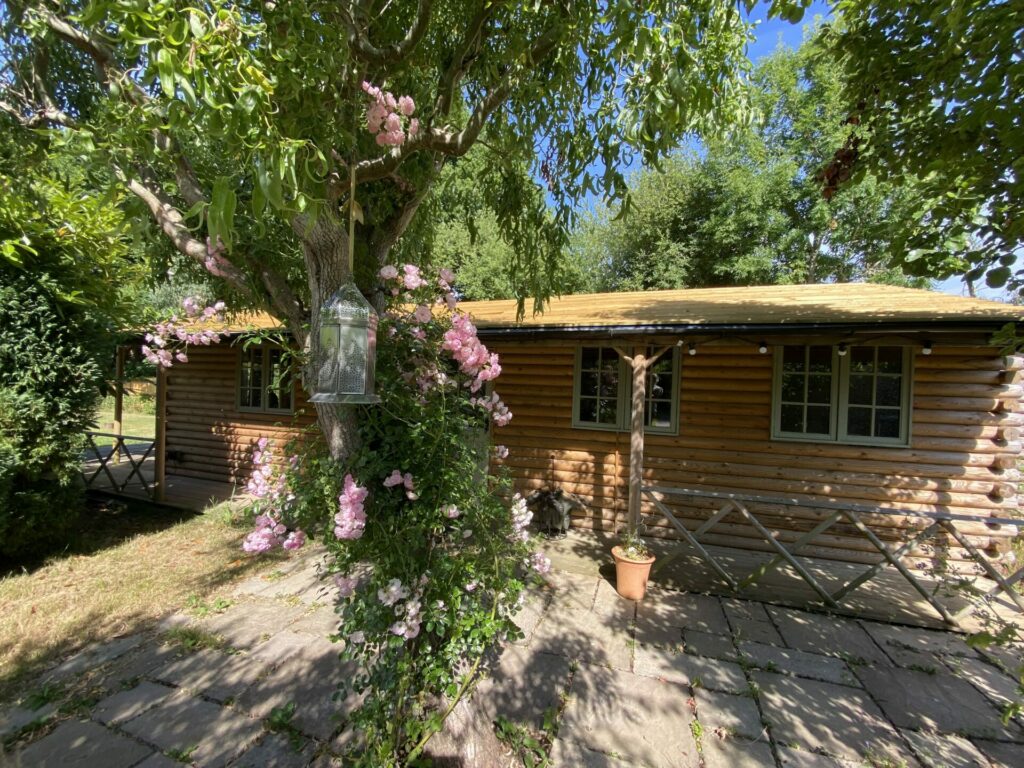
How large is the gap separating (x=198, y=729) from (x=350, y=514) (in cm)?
189

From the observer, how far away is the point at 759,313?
5129 mm

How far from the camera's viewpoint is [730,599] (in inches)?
163

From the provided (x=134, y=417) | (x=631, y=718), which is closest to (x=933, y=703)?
(x=631, y=718)

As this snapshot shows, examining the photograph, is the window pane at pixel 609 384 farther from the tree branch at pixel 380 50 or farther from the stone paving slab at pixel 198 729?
the stone paving slab at pixel 198 729

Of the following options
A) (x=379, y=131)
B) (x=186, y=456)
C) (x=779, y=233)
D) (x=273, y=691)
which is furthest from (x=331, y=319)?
(x=779, y=233)

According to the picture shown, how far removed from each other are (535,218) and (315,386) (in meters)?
2.19

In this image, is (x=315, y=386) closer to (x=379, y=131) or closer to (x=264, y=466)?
(x=264, y=466)

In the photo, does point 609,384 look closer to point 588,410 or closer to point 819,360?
point 588,410

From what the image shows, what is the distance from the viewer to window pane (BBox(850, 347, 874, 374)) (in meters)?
5.14

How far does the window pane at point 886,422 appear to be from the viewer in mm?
5070

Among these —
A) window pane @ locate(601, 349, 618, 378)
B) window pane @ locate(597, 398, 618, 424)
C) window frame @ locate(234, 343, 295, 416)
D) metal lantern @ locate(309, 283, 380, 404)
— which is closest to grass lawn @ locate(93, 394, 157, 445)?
window frame @ locate(234, 343, 295, 416)

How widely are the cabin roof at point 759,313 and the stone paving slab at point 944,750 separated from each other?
2.73m

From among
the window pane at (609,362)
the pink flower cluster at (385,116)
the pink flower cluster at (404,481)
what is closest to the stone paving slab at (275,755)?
the pink flower cluster at (404,481)

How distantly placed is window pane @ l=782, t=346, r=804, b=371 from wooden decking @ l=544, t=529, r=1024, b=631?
2.20 metres
